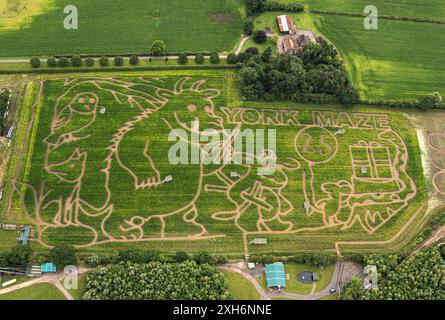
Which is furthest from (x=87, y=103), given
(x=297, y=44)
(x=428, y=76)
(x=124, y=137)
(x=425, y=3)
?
(x=425, y=3)

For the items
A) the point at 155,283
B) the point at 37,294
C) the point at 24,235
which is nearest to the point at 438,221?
the point at 155,283

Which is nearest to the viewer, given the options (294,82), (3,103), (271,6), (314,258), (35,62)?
(314,258)

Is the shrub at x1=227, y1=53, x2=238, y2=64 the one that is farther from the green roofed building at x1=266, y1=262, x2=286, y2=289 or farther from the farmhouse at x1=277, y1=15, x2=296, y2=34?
the green roofed building at x1=266, y1=262, x2=286, y2=289

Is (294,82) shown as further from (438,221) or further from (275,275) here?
(275,275)

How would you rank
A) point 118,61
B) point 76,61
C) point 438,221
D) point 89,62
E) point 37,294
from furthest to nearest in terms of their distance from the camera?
1. point 118,61
2. point 89,62
3. point 76,61
4. point 438,221
5. point 37,294

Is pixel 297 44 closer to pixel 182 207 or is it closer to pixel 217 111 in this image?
pixel 217 111

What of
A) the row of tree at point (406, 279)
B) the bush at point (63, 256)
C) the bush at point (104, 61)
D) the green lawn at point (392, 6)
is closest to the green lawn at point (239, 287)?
the row of tree at point (406, 279)

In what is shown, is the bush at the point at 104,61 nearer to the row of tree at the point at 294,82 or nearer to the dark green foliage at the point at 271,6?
the row of tree at the point at 294,82
